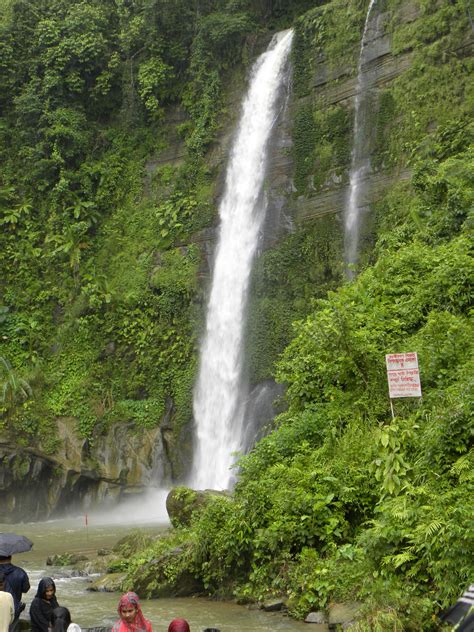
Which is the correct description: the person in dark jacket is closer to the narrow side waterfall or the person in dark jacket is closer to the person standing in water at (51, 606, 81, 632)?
the person standing in water at (51, 606, 81, 632)

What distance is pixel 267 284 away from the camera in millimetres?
21125

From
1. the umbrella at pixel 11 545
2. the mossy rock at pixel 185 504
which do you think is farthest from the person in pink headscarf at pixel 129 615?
the mossy rock at pixel 185 504

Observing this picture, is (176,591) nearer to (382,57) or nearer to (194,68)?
(382,57)

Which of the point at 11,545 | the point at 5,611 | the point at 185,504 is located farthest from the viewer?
the point at 185,504

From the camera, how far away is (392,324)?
459 inches

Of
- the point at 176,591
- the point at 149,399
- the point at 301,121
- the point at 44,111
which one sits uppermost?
the point at 44,111

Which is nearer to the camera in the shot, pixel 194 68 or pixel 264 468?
pixel 264 468

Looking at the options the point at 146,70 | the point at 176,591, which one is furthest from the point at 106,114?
the point at 176,591

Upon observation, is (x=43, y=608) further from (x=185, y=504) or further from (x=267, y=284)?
(x=267, y=284)

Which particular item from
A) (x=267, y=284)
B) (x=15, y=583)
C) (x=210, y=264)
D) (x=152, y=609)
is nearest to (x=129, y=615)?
(x=15, y=583)

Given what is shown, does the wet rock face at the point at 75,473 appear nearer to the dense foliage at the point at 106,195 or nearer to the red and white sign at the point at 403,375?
the dense foliage at the point at 106,195

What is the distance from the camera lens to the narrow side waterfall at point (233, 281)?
20.1 metres

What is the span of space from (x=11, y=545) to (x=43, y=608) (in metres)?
0.80

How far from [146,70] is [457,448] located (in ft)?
74.0
